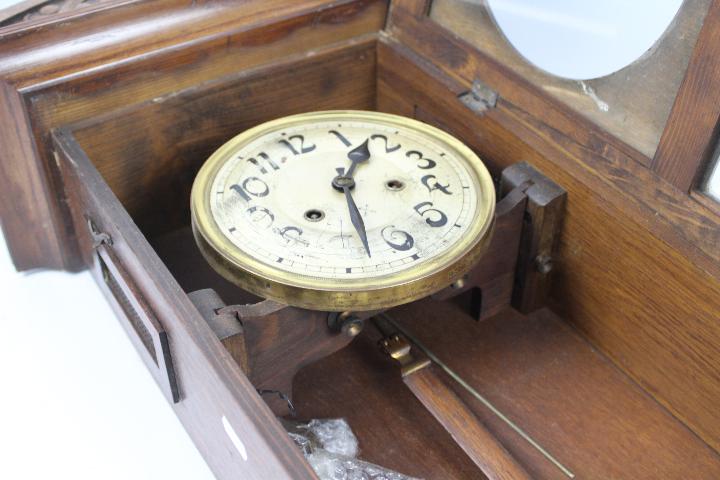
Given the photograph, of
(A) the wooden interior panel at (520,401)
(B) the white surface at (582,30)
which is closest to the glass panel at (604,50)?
(B) the white surface at (582,30)

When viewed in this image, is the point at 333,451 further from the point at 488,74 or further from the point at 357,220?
the point at 488,74

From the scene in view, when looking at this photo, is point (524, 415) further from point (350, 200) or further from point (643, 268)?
point (350, 200)

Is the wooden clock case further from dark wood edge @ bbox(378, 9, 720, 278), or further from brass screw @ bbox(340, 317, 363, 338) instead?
brass screw @ bbox(340, 317, 363, 338)

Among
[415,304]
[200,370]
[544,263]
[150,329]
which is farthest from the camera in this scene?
[415,304]

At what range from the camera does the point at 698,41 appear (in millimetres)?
1194

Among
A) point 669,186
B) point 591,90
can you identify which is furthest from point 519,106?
point 669,186

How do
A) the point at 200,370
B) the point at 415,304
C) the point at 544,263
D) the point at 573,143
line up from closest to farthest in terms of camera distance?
the point at 200,370, the point at 573,143, the point at 544,263, the point at 415,304

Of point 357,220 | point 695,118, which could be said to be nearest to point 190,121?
point 357,220

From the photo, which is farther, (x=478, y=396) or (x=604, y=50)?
(x=478, y=396)

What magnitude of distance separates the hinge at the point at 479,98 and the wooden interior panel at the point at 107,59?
0.28m

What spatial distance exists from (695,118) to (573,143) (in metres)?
0.23

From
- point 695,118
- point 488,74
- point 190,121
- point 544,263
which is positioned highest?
point 695,118

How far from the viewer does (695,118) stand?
1.22 metres

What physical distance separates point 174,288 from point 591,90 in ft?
2.28
